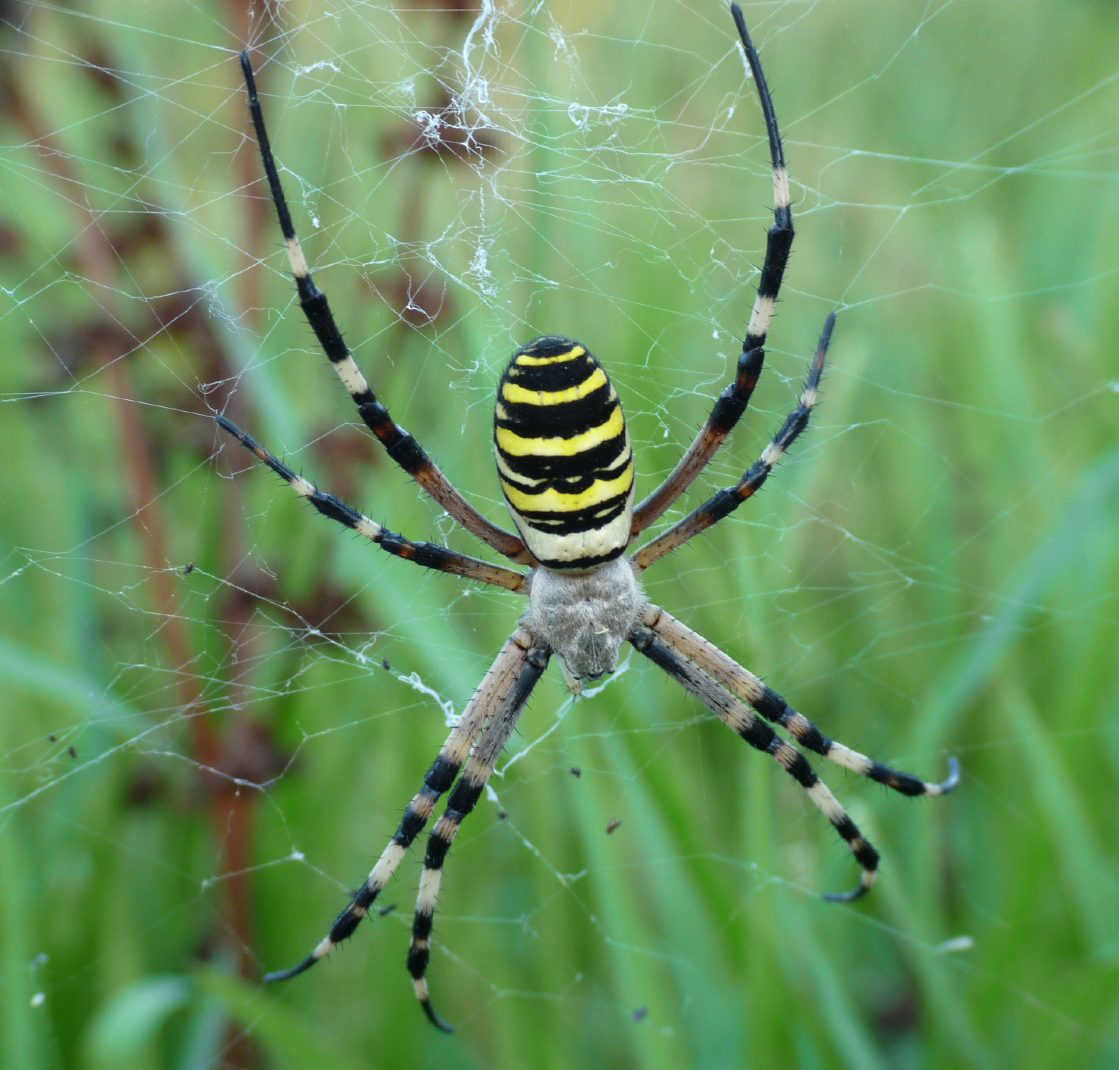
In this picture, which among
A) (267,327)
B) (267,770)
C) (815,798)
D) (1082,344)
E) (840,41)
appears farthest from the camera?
(840,41)

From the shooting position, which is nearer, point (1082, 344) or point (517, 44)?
point (517, 44)

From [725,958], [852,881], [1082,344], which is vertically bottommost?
[725,958]

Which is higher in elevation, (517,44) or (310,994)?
(517,44)

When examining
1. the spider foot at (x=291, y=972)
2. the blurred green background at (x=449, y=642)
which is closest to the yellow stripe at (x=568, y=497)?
the blurred green background at (x=449, y=642)

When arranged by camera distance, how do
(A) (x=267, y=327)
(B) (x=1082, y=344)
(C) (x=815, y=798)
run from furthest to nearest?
(B) (x=1082, y=344)
(C) (x=815, y=798)
(A) (x=267, y=327)

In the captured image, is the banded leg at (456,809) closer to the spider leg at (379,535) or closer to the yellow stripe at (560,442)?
the spider leg at (379,535)

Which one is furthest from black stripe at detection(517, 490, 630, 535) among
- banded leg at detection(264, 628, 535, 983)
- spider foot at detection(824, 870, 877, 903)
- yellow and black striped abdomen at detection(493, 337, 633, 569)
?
spider foot at detection(824, 870, 877, 903)

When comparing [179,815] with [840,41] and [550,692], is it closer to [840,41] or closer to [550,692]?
[550,692]

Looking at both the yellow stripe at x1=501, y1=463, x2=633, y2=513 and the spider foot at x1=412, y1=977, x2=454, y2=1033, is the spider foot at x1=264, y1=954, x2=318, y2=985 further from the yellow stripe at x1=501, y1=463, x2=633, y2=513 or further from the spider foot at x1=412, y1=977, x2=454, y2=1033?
the yellow stripe at x1=501, y1=463, x2=633, y2=513

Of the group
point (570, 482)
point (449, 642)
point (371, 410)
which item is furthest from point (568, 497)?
point (449, 642)

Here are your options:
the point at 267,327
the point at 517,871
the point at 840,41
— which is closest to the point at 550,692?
the point at 517,871
